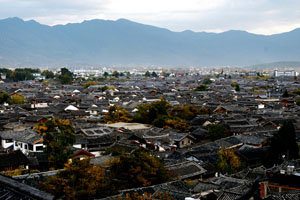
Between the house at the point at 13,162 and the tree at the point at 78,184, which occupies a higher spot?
the tree at the point at 78,184

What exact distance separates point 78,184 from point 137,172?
8.38ft

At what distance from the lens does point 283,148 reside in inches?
693

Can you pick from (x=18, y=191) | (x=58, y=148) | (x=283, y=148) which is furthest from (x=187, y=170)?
(x=18, y=191)

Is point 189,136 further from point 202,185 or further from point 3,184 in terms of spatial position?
point 3,184

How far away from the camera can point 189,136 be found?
25250 millimetres

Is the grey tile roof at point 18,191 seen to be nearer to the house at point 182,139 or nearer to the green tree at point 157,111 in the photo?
the house at point 182,139

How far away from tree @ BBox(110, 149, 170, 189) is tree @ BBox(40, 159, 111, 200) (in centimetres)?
153

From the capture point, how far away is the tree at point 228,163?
17.4 metres

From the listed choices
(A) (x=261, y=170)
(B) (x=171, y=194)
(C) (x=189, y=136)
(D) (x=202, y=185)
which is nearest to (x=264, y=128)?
(C) (x=189, y=136)

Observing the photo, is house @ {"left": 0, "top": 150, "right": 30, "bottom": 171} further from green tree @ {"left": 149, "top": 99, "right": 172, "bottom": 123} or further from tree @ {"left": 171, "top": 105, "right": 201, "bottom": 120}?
tree @ {"left": 171, "top": 105, "right": 201, "bottom": 120}

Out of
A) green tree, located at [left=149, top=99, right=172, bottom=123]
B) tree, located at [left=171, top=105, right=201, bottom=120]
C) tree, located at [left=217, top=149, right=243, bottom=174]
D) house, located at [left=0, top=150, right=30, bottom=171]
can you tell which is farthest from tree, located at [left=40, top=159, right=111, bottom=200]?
tree, located at [left=171, top=105, right=201, bottom=120]

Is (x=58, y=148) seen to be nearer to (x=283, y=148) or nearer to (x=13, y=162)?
(x=13, y=162)

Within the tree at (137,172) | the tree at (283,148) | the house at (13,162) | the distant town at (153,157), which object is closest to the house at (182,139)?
the distant town at (153,157)

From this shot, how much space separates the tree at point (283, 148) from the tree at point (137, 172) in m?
6.57
